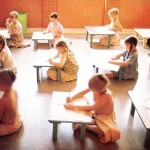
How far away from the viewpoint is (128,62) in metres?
4.73

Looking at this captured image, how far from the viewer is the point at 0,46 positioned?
4383 mm

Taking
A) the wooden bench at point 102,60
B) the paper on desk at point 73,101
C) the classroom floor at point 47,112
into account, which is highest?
the wooden bench at point 102,60

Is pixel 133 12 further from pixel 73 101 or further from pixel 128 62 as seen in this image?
pixel 73 101

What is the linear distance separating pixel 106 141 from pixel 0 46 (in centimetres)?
237

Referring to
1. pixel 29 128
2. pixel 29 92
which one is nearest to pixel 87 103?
pixel 29 128

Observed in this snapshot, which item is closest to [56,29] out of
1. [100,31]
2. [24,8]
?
[100,31]

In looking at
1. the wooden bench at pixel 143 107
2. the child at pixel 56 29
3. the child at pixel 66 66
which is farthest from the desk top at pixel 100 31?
the wooden bench at pixel 143 107

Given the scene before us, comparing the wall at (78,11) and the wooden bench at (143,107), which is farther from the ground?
the wall at (78,11)

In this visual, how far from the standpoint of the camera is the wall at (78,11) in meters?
7.78

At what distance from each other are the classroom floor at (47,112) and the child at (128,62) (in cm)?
13

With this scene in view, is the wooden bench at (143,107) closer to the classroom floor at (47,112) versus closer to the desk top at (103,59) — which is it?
the classroom floor at (47,112)

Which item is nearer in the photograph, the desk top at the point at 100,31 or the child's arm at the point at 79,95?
the child's arm at the point at 79,95

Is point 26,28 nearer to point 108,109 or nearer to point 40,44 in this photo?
point 40,44

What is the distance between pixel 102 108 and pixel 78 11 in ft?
17.4
